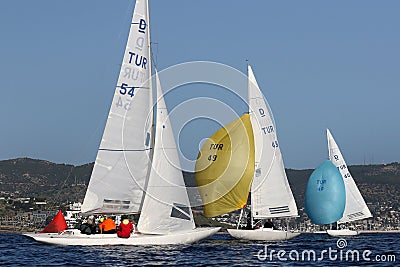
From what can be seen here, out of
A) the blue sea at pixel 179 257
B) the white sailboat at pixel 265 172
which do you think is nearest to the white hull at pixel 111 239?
the blue sea at pixel 179 257

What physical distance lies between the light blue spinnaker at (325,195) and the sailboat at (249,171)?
12.7 metres

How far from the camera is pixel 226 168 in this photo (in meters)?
49.9

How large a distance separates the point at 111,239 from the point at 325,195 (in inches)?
1250

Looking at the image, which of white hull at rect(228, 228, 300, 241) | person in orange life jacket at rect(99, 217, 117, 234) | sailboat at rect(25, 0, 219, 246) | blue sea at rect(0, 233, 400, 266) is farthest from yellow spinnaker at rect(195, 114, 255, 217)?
person in orange life jacket at rect(99, 217, 117, 234)

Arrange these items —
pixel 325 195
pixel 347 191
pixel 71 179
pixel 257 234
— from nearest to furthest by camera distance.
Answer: pixel 257 234
pixel 325 195
pixel 347 191
pixel 71 179

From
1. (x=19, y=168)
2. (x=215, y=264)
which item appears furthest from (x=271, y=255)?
(x=19, y=168)

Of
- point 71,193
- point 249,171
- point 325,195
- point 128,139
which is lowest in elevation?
point 325,195

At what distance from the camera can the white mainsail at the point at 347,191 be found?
2968 inches

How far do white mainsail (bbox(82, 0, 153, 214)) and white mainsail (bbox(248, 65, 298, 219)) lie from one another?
40.0 feet

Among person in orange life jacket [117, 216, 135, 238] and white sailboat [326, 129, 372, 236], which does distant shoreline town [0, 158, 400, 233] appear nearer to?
white sailboat [326, 129, 372, 236]

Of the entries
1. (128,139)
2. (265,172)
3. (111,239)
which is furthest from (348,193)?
(111,239)

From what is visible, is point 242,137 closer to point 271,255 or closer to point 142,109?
point 142,109

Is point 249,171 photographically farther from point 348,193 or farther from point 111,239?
point 348,193

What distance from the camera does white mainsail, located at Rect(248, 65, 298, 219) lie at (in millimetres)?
53125
